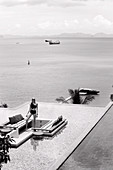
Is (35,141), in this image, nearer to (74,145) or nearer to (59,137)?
(59,137)

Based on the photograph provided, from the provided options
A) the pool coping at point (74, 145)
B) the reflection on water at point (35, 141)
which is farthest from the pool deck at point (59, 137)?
the reflection on water at point (35, 141)

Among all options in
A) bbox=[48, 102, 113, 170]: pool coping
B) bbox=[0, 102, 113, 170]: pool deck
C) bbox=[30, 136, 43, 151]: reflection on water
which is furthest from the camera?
bbox=[30, 136, 43, 151]: reflection on water

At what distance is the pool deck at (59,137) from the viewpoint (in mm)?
10695

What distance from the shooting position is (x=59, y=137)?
13.6 m

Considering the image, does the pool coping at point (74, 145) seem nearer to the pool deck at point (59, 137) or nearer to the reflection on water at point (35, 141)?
the pool deck at point (59, 137)

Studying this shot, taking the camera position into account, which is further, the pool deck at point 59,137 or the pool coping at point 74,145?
the pool deck at point 59,137

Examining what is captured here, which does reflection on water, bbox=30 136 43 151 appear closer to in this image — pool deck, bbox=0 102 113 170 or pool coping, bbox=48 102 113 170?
pool deck, bbox=0 102 113 170

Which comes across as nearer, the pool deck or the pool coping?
the pool coping

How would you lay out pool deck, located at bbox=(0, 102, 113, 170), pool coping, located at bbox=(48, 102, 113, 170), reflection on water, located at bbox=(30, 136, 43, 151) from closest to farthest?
1. pool coping, located at bbox=(48, 102, 113, 170)
2. pool deck, located at bbox=(0, 102, 113, 170)
3. reflection on water, located at bbox=(30, 136, 43, 151)

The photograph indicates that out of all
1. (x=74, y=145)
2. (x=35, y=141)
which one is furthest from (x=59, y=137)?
(x=74, y=145)

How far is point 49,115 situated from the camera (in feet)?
57.8

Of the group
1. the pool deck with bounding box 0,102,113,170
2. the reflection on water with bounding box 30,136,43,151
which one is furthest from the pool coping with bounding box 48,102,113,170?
the reflection on water with bounding box 30,136,43,151

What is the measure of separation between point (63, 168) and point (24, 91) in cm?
3833

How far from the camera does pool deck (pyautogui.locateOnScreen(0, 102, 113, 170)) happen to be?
10.7 metres
